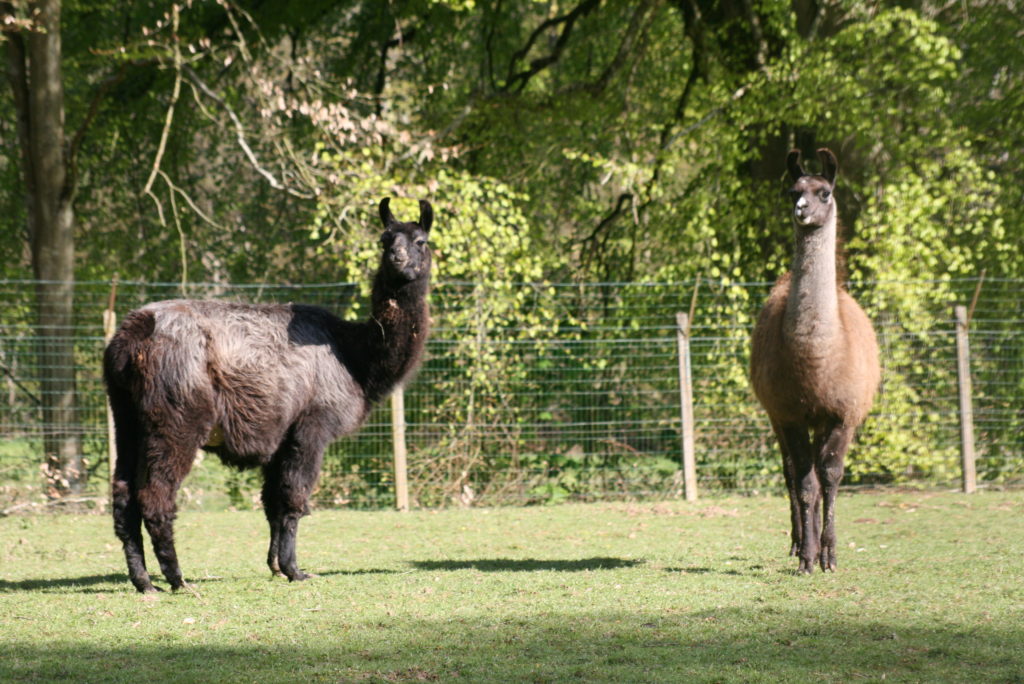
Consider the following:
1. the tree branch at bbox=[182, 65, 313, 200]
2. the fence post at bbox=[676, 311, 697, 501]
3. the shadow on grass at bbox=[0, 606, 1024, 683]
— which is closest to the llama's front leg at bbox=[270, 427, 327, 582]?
the shadow on grass at bbox=[0, 606, 1024, 683]

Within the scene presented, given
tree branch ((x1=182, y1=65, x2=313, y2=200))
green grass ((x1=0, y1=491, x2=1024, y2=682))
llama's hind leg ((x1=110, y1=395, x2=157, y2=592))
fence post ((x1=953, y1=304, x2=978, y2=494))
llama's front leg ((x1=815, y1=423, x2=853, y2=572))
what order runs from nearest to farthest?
green grass ((x1=0, y1=491, x2=1024, y2=682)) → llama's hind leg ((x1=110, y1=395, x2=157, y2=592)) → llama's front leg ((x1=815, y1=423, x2=853, y2=572)) → tree branch ((x1=182, y1=65, x2=313, y2=200)) → fence post ((x1=953, y1=304, x2=978, y2=494))

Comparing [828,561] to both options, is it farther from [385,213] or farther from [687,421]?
[687,421]

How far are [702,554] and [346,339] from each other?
3.00m

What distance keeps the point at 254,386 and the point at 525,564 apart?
7.50ft

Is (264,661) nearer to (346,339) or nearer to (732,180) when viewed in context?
(346,339)

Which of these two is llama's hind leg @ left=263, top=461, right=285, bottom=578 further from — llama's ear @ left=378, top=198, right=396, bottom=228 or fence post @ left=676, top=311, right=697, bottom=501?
fence post @ left=676, top=311, right=697, bottom=501

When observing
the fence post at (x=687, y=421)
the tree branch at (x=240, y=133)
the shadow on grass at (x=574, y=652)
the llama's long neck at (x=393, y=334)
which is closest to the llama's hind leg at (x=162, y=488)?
the shadow on grass at (x=574, y=652)

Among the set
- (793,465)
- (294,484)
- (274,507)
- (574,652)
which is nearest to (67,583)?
(274,507)

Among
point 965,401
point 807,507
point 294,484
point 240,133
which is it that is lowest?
point 807,507

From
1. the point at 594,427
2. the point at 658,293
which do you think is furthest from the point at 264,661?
the point at 658,293

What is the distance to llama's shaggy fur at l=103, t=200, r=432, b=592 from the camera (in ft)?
21.0

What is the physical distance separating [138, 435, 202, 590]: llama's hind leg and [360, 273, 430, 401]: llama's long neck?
4.60 feet

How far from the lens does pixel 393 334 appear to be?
7320 millimetres

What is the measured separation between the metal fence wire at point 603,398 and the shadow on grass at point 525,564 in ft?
12.6
